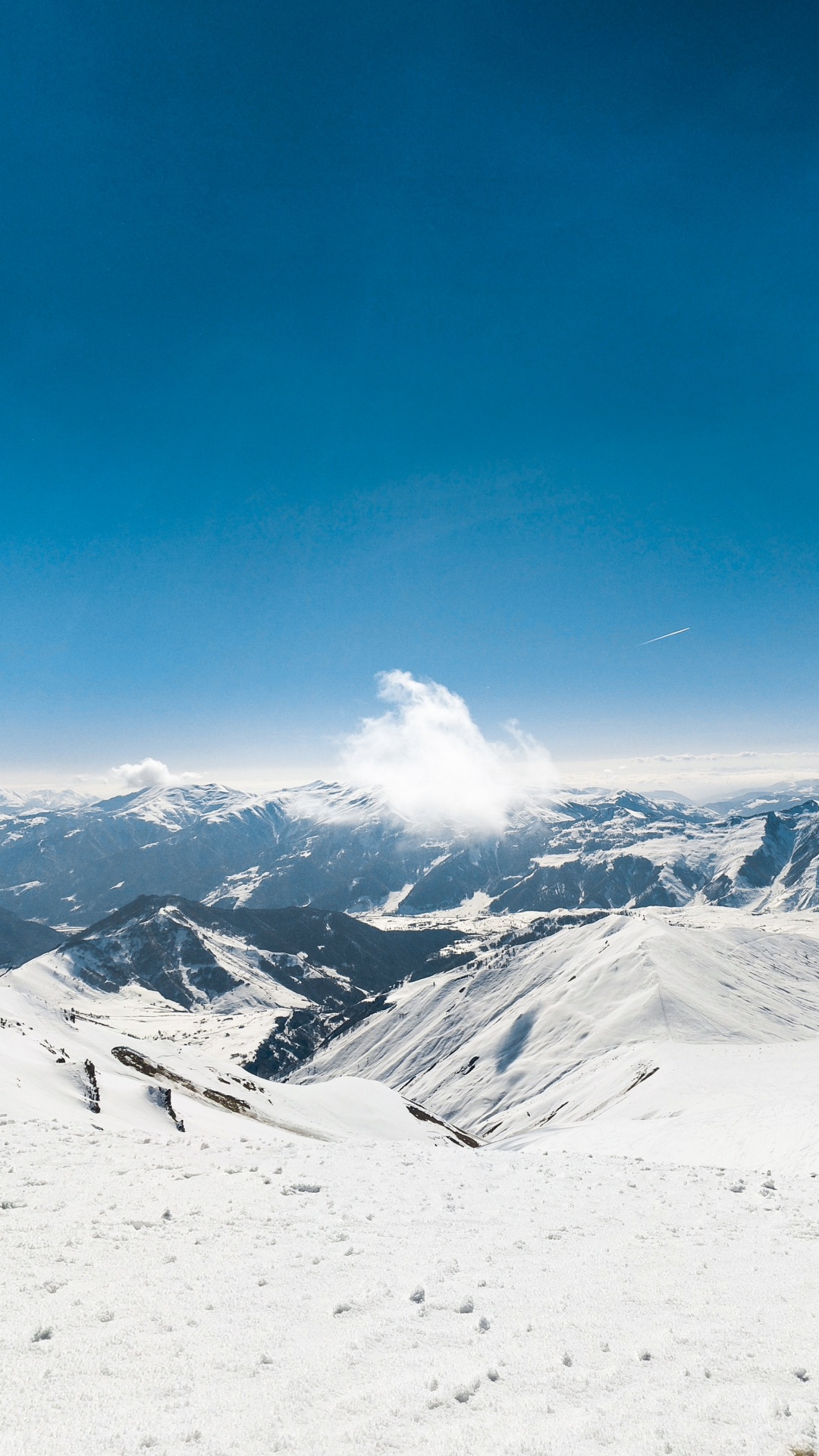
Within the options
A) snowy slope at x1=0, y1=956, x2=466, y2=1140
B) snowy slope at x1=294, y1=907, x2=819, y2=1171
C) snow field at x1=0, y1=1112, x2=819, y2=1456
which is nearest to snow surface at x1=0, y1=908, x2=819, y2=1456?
snow field at x1=0, y1=1112, x2=819, y2=1456

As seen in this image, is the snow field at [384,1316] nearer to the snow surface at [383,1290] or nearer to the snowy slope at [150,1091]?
the snow surface at [383,1290]

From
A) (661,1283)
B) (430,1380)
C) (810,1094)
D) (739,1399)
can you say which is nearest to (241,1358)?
(430,1380)

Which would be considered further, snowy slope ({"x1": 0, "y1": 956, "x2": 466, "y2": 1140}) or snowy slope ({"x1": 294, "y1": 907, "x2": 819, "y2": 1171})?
snowy slope ({"x1": 294, "y1": 907, "x2": 819, "y2": 1171})

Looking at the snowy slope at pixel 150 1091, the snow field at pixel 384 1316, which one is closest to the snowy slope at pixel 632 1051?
the snow field at pixel 384 1316

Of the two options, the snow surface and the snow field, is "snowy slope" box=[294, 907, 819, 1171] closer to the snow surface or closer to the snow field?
the snow surface

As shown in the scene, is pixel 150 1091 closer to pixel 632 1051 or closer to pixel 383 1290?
pixel 383 1290

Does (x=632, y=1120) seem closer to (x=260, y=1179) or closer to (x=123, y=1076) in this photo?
(x=123, y=1076)

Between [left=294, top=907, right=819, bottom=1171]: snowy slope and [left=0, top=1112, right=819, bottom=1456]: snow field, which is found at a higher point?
[left=0, top=1112, right=819, bottom=1456]: snow field

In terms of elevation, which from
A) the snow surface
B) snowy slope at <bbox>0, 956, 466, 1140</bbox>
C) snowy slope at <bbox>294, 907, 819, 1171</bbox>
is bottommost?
snowy slope at <bbox>294, 907, 819, 1171</bbox>
